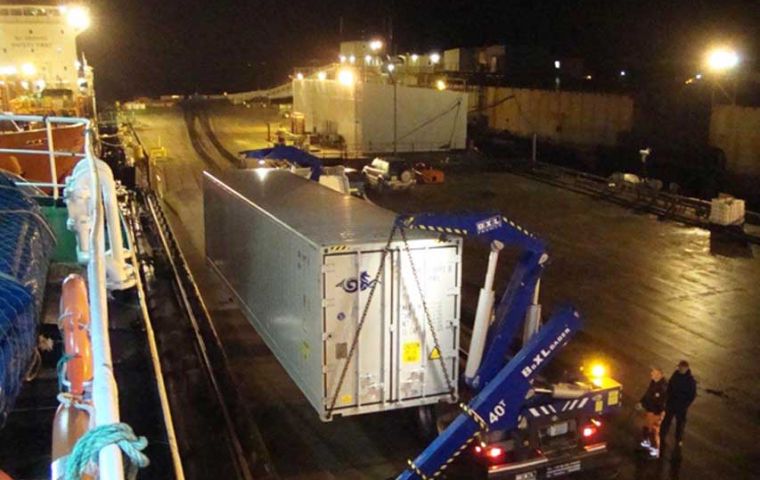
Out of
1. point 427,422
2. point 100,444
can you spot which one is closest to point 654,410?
point 427,422

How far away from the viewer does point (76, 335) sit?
14.3 ft

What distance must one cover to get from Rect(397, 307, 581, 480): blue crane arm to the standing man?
2017 millimetres

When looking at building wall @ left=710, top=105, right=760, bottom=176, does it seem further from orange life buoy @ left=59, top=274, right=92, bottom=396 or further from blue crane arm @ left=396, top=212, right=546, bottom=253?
orange life buoy @ left=59, top=274, right=92, bottom=396

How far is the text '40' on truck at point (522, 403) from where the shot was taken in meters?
8.63

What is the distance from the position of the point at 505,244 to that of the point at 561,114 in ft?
154

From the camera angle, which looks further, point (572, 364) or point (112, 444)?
point (572, 364)

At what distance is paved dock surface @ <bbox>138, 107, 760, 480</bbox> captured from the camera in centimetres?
1072

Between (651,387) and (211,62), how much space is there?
570 ft

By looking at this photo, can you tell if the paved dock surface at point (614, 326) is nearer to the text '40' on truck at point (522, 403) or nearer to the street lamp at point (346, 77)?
the text '40' on truck at point (522, 403)

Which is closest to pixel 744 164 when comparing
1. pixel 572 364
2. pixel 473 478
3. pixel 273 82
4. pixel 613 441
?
pixel 572 364

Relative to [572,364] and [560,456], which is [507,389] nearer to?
[560,456]

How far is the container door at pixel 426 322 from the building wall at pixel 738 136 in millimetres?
32834

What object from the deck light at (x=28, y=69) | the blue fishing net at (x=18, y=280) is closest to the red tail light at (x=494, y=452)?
the blue fishing net at (x=18, y=280)

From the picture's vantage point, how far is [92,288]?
4184 mm
